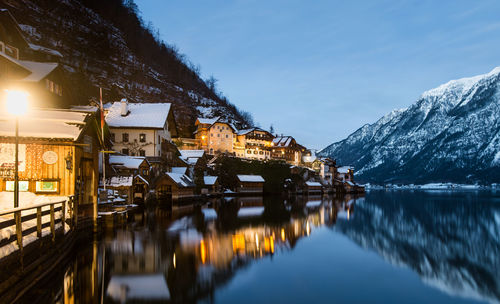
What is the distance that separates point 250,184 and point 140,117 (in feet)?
126

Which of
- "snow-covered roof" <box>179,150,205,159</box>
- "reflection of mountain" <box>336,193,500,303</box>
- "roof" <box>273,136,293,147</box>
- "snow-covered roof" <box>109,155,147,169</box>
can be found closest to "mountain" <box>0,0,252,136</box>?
"roof" <box>273,136,293,147</box>

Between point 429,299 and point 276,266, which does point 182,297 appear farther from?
point 429,299

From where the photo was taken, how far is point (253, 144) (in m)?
118

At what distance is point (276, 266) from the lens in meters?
17.1

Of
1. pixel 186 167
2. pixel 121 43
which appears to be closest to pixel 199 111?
pixel 121 43

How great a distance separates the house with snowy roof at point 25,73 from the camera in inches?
1299

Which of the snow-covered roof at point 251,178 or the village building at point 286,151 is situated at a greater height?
the village building at point 286,151

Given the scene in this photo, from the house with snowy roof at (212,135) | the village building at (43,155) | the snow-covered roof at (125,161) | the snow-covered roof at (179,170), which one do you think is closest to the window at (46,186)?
the village building at (43,155)

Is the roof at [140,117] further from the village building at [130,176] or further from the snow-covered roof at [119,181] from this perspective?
the snow-covered roof at [119,181]

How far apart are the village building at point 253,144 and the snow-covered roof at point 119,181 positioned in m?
72.0

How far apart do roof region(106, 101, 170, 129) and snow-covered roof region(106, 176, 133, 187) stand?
16.4 metres

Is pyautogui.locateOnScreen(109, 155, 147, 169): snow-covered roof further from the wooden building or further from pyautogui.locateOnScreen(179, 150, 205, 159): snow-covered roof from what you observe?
pyautogui.locateOnScreen(179, 150, 205, 159): snow-covered roof

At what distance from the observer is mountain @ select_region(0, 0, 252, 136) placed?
311 feet

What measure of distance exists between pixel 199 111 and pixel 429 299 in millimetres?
126366
